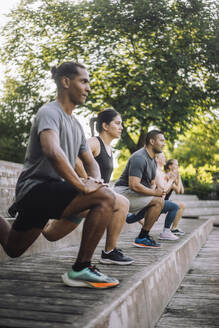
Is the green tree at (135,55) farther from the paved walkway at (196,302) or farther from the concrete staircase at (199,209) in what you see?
the paved walkway at (196,302)

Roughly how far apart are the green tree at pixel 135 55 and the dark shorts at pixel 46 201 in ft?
43.1

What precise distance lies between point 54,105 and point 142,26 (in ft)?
51.5

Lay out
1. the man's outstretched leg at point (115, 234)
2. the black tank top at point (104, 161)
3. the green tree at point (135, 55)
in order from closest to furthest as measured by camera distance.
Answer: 1. the man's outstretched leg at point (115, 234)
2. the black tank top at point (104, 161)
3. the green tree at point (135, 55)

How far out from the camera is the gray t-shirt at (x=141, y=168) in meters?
5.93

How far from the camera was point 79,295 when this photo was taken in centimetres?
303

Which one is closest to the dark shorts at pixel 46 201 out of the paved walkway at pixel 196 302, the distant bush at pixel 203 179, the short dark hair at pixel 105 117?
the paved walkway at pixel 196 302

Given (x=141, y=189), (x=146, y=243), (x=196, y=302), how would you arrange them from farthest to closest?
(x=146, y=243)
(x=141, y=189)
(x=196, y=302)

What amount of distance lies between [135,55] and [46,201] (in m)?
15.6

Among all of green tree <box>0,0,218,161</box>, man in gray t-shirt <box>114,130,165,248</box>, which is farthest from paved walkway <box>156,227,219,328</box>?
green tree <box>0,0,218,161</box>

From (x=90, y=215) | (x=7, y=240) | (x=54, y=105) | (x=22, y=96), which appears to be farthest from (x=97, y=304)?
(x=22, y=96)

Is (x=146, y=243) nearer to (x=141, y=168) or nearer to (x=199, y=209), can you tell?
(x=141, y=168)

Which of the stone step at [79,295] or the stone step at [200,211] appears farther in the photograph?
the stone step at [200,211]

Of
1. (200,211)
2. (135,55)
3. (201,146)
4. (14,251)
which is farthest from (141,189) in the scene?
(201,146)

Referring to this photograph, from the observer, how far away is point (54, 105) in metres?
3.42
